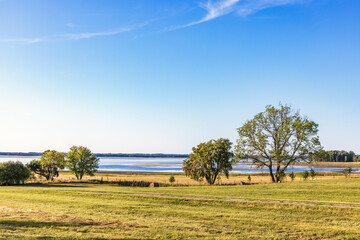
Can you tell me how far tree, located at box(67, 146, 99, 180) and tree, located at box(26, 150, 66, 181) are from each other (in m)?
3.58

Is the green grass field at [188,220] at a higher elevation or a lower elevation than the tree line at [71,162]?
lower

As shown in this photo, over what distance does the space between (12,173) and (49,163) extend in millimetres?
23785

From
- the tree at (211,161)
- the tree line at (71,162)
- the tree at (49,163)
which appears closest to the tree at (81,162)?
the tree line at (71,162)

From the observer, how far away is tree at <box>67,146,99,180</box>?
73.6 metres

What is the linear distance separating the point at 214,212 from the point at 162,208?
152 inches

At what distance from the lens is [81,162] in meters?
74.1

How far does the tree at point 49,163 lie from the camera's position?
7756 centimetres

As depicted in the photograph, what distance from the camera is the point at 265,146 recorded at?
5172 cm

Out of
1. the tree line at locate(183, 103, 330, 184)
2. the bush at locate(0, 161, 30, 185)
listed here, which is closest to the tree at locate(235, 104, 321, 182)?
the tree line at locate(183, 103, 330, 184)

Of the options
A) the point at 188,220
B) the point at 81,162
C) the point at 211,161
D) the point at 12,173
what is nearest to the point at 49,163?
the point at 81,162

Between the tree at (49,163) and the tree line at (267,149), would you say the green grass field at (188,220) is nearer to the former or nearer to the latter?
the tree line at (267,149)

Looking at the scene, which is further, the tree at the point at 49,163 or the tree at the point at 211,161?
the tree at the point at 49,163

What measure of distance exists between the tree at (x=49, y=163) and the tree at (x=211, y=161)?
1431 inches

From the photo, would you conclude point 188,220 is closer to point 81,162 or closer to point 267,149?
point 267,149
